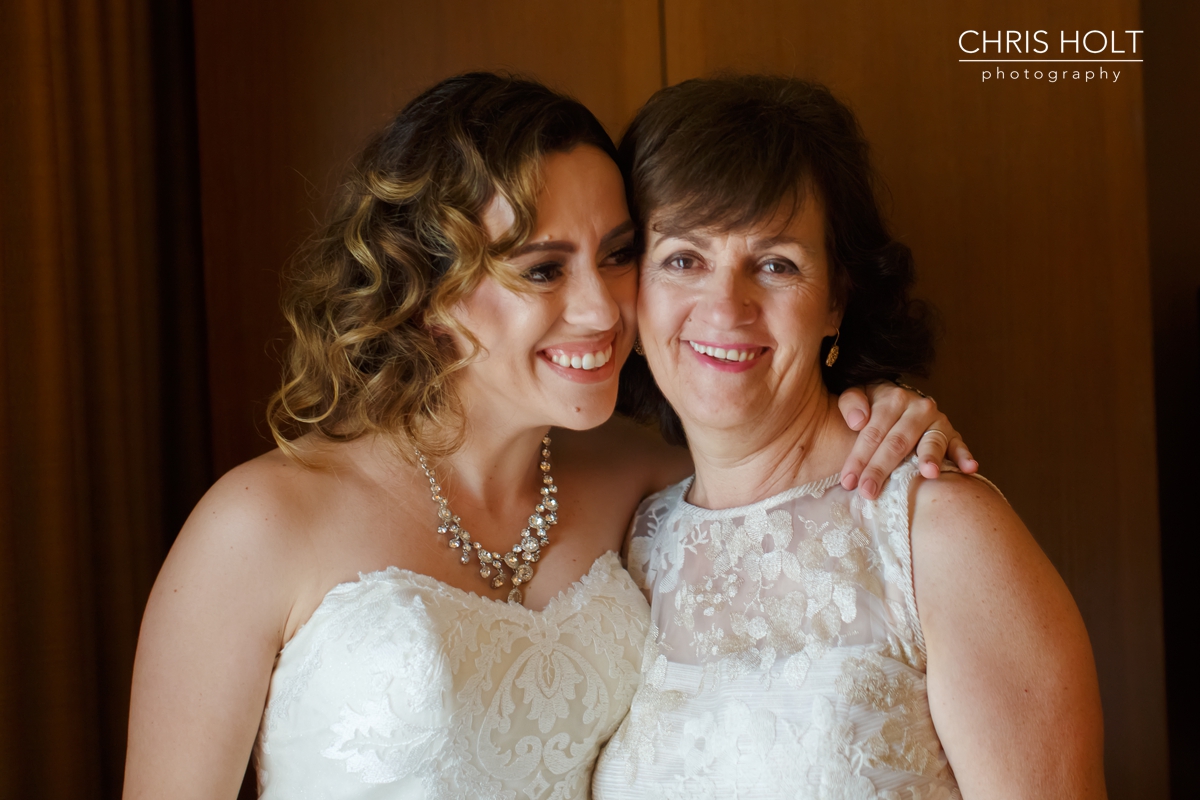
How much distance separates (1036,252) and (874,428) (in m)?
0.80

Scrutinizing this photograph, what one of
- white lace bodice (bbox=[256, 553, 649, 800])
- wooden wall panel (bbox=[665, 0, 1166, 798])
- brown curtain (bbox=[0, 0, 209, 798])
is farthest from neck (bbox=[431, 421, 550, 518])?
wooden wall panel (bbox=[665, 0, 1166, 798])

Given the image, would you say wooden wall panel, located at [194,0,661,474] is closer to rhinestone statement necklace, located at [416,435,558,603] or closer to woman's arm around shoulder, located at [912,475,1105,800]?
rhinestone statement necklace, located at [416,435,558,603]

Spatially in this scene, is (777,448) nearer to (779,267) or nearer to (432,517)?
(779,267)

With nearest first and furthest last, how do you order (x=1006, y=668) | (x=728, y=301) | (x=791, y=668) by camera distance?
(x=1006, y=668) < (x=791, y=668) < (x=728, y=301)

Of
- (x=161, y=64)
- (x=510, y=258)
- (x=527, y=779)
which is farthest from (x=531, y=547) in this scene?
(x=161, y=64)

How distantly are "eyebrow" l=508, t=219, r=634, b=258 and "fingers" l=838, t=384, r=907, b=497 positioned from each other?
484 millimetres

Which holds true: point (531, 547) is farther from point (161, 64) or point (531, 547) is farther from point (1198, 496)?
point (1198, 496)

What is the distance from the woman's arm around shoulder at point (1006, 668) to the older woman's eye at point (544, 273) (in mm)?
734

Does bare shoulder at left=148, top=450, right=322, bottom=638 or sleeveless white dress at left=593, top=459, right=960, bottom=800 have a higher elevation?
bare shoulder at left=148, top=450, right=322, bottom=638

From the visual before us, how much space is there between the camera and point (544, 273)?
1.59 metres

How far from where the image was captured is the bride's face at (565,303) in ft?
5.10

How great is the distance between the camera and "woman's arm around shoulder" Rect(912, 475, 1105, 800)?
4.15ft

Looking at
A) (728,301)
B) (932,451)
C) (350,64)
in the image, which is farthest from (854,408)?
(350,64)

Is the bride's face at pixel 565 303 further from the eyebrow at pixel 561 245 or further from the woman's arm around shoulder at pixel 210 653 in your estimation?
the woman's arm around shoulder at pixel 210 653
